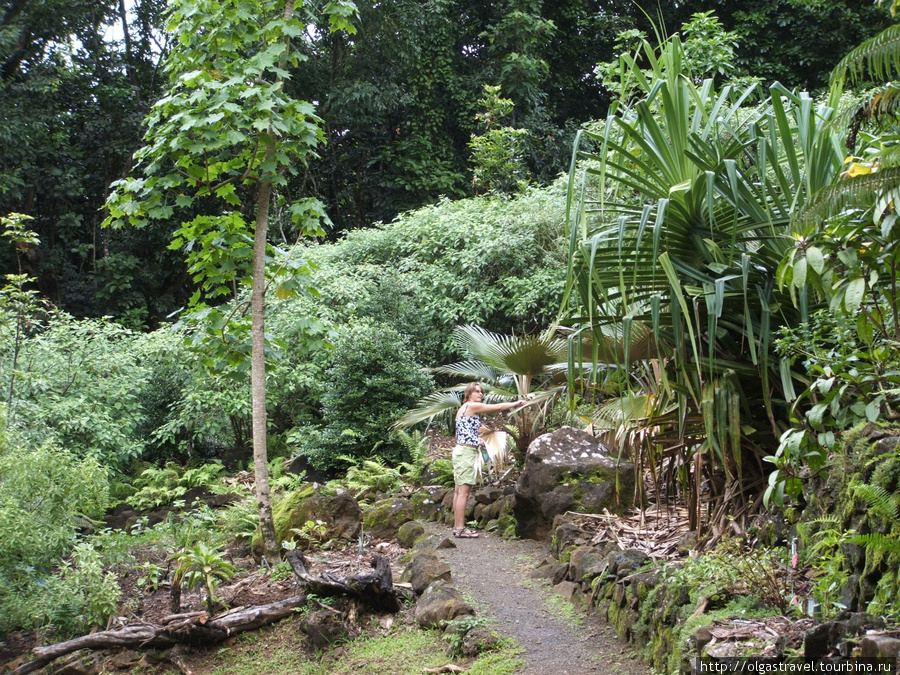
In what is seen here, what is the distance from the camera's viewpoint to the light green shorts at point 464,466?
7.53m

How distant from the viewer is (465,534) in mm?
7379

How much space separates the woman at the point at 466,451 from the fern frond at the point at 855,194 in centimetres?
487

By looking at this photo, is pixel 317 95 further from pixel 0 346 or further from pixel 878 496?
pixel 878 496

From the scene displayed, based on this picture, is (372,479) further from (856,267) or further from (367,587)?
(856,267)

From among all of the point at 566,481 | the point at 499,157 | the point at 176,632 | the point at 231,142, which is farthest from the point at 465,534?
the point at 499,157

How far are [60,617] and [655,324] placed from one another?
15.3 feet

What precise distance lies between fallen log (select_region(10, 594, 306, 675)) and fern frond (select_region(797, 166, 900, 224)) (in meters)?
4.39

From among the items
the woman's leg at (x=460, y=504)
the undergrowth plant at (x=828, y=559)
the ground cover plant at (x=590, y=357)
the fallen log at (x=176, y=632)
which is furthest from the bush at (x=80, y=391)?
the undergrowth plant at (x=828, y=559)

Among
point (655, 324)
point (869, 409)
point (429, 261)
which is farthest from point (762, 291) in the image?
point (429, 261)

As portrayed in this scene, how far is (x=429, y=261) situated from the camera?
14.2 meters

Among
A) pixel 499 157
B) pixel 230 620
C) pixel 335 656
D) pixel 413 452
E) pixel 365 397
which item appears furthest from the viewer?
pixel 499 157

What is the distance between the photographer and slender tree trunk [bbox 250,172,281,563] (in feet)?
20.6

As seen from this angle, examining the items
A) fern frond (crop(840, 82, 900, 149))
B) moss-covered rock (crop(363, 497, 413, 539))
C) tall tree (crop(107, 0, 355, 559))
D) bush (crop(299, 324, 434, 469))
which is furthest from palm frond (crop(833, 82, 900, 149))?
bush (crop(299, 324, 434, 469))

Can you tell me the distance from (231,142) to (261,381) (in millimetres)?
1864
